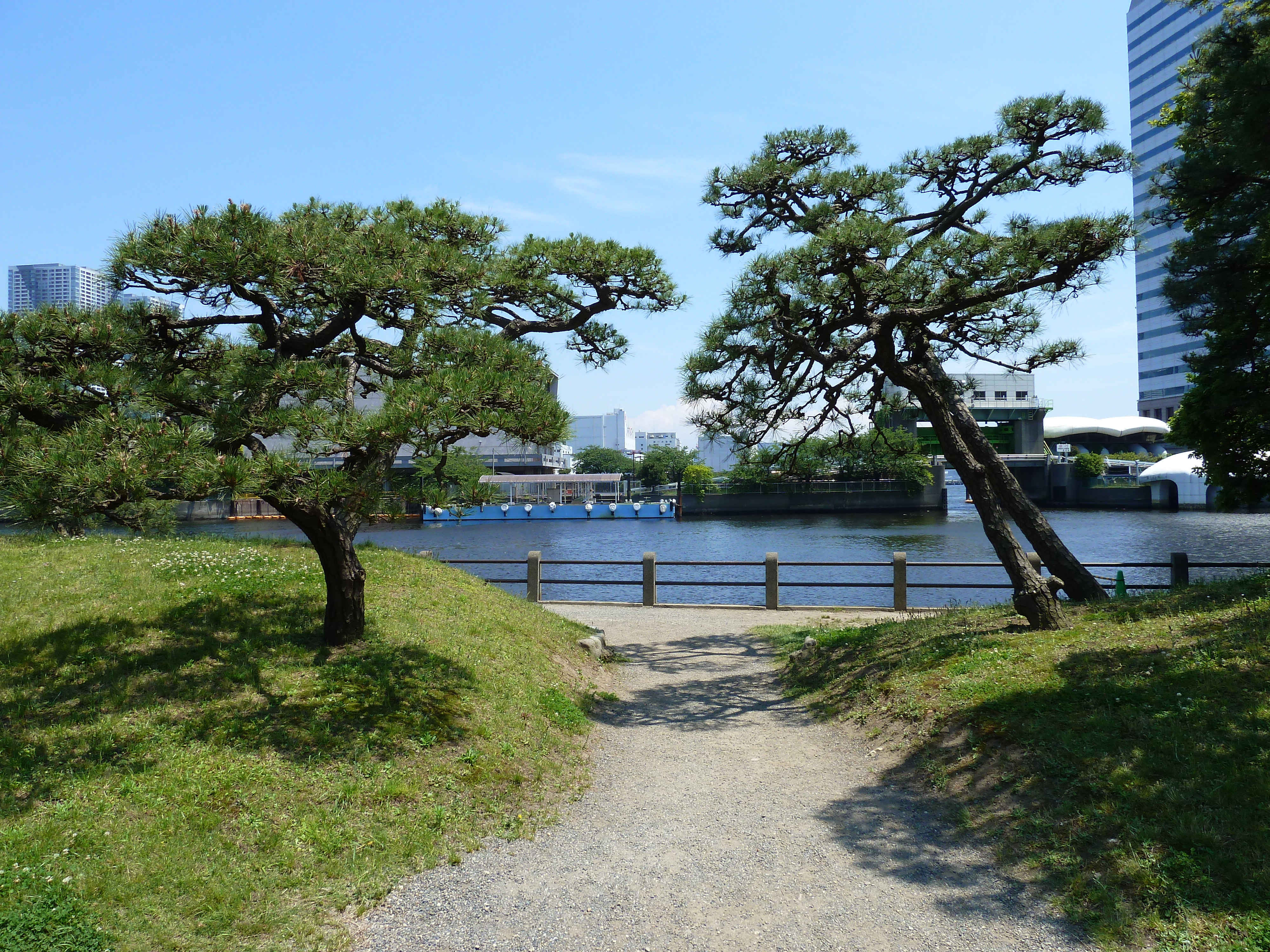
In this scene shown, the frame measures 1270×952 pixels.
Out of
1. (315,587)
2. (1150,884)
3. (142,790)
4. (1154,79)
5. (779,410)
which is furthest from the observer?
(1154,79)

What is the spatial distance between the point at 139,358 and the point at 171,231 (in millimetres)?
1373

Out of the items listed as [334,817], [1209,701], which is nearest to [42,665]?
[334,817]

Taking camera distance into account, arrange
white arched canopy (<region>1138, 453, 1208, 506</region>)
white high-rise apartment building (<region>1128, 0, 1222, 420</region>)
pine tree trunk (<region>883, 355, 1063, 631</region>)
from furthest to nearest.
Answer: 1. white high-rise apartment building (<region>1128, 0, 1222, 420</region>)
2. white arched canopy (<region>1138, 453, 1208, 506</region>)
3. pine tree trunk (<region>883, 355, 1063, 631</region>)

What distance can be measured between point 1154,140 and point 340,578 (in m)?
110

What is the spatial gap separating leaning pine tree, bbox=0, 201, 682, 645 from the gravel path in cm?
315

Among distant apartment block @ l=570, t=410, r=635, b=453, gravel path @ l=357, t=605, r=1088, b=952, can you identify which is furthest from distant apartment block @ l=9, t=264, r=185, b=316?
distant apartment block @ l=570, t=410, r=635, b=453

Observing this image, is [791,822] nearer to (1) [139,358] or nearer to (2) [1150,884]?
(2) [1150,884]

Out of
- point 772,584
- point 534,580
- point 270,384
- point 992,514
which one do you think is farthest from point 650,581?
point 270,384

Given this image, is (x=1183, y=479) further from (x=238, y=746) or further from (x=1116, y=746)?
(x=238, y=746)

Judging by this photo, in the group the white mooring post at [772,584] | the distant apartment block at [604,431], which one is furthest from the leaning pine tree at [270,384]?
the distant apartment block at [604,431]

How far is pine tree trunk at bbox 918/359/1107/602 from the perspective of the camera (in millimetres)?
10320

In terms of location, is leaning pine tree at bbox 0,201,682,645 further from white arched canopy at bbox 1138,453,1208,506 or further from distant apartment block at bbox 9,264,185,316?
white arched canopy at bbox 1138,453,1208,506

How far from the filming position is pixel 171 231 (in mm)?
6051

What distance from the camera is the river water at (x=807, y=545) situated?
25047 millimetres
